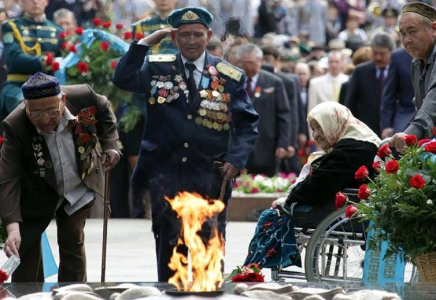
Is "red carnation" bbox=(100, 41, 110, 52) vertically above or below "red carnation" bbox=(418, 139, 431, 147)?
above

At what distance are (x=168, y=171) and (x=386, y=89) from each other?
5971 mm

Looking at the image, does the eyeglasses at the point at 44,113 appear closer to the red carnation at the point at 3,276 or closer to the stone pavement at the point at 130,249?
the red carnation at the point at 3,276

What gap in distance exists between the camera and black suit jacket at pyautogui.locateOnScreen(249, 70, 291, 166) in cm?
1719

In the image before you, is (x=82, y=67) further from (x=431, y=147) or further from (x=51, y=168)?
(x=431, y=147)

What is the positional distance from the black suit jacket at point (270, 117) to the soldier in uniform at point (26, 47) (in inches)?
113

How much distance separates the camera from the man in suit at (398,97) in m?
14.7

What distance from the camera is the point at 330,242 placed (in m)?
9.55

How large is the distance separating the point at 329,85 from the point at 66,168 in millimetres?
11063

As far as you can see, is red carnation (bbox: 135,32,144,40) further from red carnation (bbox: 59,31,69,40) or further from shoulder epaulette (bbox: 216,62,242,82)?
shoulder epaulette (bbox: 216,62,242,82)

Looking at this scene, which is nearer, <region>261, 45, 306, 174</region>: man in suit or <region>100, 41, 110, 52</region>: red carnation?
<region>100, 41, 110, 52</region>: red carnation

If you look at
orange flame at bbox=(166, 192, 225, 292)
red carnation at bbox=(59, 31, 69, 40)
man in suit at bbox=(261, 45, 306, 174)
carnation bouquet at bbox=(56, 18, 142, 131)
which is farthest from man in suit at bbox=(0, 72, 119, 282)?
man in suit at bbox=(261, 45, 306, 174)

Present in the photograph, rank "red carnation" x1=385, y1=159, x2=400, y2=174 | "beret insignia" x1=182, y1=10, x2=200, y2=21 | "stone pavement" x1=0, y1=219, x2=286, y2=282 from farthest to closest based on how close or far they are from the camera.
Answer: "stone pavement" x1=0, y1=219, x2=286, y2=282
"beret insignia" x1=182, y1=10, x2=200, y2=21
"red carnation" x1=385, y1=159, x2=400, y2=174

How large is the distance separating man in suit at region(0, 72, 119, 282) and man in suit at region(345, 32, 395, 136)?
7.39 m

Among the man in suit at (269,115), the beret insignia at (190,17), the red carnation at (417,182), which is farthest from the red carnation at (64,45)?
the red carnation at (417,182)
